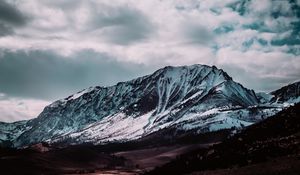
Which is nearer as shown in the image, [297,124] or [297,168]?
[297,168]

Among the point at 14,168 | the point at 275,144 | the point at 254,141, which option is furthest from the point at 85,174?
the point at 275,144

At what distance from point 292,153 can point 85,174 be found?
5248 inches

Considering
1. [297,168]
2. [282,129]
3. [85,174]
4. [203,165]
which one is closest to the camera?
[297,168]

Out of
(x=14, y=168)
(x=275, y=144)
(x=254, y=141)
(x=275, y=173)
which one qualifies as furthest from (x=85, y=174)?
(x=275, y=173)

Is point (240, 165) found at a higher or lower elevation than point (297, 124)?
lower

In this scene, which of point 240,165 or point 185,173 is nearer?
point 240,165

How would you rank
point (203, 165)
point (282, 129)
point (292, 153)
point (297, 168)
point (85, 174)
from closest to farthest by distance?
point (297, 168) < point (292, 153) < point (203, 165) < point (282, 129) < point (85, 174)

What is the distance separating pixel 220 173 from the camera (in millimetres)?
66438

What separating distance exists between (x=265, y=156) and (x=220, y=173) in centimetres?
703

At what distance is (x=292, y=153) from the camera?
210 ft

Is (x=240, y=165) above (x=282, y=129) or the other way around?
the other way around

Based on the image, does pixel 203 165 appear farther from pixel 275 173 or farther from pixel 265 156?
pixel 275 173

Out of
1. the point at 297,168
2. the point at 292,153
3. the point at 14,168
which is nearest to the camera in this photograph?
the point at 297,168

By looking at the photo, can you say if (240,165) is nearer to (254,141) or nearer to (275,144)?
(275,144)
